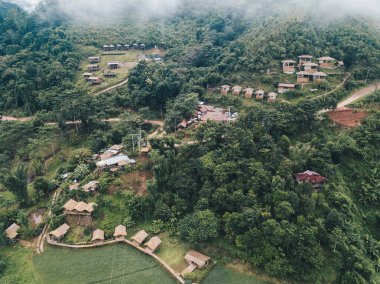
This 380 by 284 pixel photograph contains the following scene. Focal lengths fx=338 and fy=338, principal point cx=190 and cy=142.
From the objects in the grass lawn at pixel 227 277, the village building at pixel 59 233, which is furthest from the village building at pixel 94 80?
the grass lawn at pixel 227 277

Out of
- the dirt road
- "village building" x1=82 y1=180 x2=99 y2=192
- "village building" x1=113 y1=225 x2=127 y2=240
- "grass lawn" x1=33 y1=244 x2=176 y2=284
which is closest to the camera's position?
"grass lawn" x1=33 y1=244 x2=176 y2=284

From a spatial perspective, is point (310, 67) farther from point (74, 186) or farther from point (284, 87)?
point (74, 186)

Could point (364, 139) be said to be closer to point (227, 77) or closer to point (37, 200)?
point (227, 77)

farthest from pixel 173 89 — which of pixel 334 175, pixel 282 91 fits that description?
pixel 334 175

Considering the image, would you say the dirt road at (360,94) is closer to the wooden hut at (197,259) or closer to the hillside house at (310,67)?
the hillside house at (310,67)

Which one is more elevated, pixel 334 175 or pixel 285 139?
pixel 285 139

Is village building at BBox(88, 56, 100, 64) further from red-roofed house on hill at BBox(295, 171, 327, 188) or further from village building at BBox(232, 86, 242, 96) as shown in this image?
red-roofed house on hill at BBox(295, 171, 327, 188)

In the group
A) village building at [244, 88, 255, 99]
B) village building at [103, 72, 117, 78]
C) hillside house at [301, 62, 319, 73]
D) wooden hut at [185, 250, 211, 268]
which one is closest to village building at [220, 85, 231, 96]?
village building at [244, 88, 255, 99]
